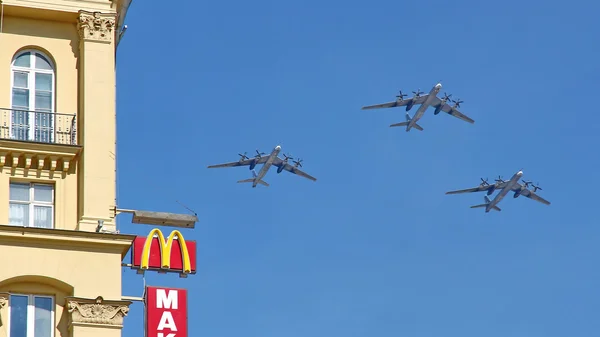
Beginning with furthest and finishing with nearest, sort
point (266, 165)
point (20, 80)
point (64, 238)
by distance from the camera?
point (266, 165)
point (20, 80)
point (64, 238)

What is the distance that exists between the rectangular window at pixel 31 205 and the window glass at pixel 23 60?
4266mm

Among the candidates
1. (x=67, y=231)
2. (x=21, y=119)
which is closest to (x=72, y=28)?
(x=21, y=119)

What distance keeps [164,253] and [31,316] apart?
Answer: 5216mm

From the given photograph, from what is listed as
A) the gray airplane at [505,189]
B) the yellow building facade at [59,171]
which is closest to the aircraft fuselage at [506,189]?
the gray airplane at [505,189]

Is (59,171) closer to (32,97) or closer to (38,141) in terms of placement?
(38,141)

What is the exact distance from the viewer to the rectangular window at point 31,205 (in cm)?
3938

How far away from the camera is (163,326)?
39781 mm

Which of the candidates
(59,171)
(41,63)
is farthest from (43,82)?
(59,171)

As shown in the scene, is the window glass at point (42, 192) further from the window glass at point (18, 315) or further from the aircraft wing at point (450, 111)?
the aircraft wing at point (450, 111)

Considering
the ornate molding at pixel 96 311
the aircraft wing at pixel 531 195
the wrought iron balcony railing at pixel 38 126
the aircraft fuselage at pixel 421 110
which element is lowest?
the ornate molding at pixel 96 311

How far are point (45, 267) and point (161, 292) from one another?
13.0ft

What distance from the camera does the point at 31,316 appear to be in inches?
1490

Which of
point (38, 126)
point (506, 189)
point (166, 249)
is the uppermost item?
point (506, 189)

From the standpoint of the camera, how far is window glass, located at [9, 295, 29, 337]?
37188mm
